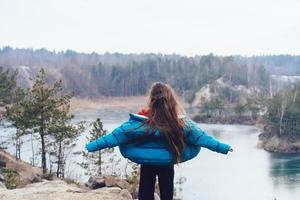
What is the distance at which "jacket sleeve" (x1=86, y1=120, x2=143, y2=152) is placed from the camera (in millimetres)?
4914

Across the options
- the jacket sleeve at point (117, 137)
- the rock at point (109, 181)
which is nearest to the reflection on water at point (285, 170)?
the rock at point (109, 181)

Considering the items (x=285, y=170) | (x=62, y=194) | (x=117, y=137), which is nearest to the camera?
(x=117, y=137)

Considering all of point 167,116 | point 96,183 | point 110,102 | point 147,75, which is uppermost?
point 167,116

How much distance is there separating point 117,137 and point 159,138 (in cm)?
41

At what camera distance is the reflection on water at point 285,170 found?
32575 millimetres

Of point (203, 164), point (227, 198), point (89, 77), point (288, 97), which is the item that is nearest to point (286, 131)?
point (288, 97)

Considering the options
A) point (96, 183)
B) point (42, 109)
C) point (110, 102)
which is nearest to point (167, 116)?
point (96, 183)

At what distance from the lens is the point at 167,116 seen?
4.98 meters

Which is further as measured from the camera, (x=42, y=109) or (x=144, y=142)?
(x=42, y=109)

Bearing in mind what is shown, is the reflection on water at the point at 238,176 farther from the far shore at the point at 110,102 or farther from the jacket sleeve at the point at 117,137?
the far shore at the point at 110,102

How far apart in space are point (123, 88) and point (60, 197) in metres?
113

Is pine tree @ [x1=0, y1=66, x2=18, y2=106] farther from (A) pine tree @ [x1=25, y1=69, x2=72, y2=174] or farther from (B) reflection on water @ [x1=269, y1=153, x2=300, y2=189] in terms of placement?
(B) reflection on water @ [x1=269, y1=153, x2=300, y2=189]

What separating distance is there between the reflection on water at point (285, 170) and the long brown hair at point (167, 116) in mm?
27571

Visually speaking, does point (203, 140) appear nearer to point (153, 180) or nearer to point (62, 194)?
point (153, 180)
